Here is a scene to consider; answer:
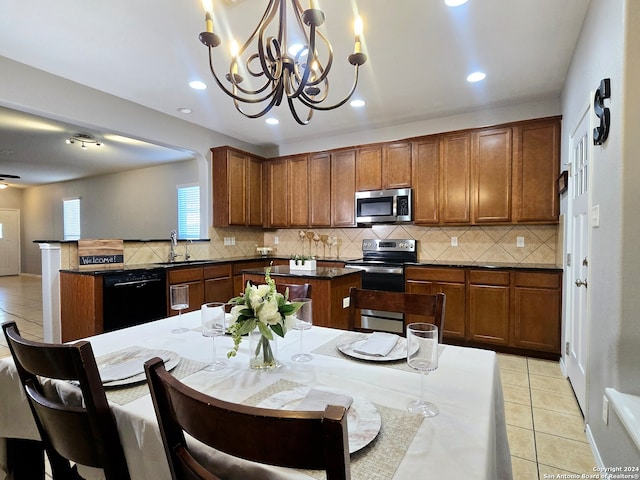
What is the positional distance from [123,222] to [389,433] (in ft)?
28.3

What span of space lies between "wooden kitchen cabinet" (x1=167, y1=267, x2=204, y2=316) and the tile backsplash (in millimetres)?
530

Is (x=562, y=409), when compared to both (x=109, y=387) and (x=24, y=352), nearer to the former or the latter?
(x=109, y=387)

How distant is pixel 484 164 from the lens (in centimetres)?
391

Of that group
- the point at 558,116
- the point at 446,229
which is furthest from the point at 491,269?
the point at 558,116

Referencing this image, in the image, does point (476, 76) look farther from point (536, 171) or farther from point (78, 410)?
point (78, 410)

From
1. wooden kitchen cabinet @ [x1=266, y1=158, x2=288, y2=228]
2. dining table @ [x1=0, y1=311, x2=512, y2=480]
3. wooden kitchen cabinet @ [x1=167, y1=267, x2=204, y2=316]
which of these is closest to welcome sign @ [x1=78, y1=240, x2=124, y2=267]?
wooden kitchen cabinet @ [x1=167, y1=267, x2=204, y2=316]

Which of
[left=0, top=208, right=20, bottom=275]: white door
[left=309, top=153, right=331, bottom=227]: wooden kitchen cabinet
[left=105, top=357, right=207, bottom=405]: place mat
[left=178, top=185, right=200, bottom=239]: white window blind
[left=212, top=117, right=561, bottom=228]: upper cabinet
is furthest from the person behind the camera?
[left=0, top=208, right=20, bottom=275]: white door

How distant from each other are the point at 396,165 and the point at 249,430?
13.9 feet

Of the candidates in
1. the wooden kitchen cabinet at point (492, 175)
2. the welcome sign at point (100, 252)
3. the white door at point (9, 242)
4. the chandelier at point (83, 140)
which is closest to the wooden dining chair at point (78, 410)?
the welcome sign at point (100, 252)

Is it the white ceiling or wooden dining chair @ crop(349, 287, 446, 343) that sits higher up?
the white ceiling

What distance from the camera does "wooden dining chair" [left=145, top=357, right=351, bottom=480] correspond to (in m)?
0.51

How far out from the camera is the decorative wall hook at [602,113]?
1714 millimetres

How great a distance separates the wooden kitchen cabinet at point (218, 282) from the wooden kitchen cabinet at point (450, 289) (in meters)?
2.44

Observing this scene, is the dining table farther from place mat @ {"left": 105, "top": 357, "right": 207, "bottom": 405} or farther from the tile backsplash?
the tile backsplash
